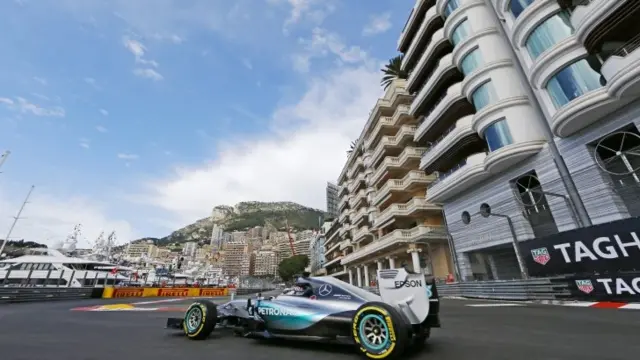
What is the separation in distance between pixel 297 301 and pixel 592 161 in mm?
16462

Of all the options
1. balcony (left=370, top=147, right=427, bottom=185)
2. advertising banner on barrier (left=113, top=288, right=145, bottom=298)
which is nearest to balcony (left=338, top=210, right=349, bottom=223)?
balcony (left=370, top=147, right=427, bottom=185)

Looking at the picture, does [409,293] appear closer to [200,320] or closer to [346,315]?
[346,315]

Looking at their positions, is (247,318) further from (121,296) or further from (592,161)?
(121,296)

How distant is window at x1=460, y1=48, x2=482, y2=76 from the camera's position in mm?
20742

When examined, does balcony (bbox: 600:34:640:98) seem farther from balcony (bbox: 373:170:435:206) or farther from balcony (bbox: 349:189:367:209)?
balcony (bbox: 349:189:367:209)

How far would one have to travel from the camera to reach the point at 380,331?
164 inches

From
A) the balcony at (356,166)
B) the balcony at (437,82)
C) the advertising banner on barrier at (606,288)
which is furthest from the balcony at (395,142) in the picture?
the advertising banner on barrier at (606,288)

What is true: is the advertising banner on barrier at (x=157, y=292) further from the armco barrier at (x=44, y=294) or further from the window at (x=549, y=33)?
the window at (x=549, y=33)

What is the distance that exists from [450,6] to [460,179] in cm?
1385

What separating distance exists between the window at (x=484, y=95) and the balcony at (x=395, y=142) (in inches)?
445

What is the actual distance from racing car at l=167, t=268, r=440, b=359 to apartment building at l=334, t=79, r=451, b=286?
77.7 ft

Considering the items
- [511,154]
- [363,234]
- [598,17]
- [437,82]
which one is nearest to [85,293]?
[363,234]

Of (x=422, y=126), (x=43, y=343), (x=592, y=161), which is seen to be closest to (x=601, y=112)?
(x=592, y=161)

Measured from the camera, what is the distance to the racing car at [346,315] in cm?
409
